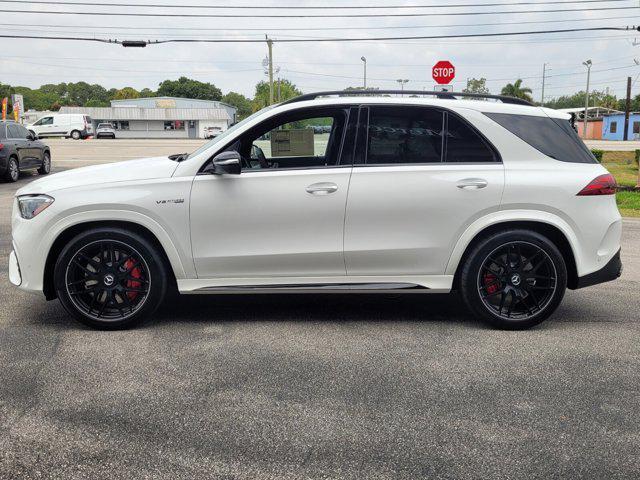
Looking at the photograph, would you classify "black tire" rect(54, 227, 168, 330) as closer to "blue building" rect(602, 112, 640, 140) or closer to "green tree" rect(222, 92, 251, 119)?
"blue building" rect(602, 112, 640, 140)

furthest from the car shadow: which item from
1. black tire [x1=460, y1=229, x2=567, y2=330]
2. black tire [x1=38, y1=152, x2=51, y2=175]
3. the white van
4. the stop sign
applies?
the white van

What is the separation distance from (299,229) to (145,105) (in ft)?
350

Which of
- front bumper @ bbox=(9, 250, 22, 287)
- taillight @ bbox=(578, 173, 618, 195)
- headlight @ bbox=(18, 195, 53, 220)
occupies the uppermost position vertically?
taillight @ bbox=(578, 173, 618, 195)

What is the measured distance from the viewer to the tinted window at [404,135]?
4949 millimetres

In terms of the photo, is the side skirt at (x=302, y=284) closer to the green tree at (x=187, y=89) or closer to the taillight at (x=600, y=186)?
the taillight at (x=600, y=186)

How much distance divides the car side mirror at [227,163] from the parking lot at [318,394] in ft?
4.06

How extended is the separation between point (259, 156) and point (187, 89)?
145m

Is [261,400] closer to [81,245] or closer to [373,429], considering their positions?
[373,429]

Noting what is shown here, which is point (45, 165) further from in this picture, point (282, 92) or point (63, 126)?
point (282, 92)

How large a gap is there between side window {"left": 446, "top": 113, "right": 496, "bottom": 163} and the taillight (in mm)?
740

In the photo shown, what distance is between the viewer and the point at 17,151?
1788 centimetres

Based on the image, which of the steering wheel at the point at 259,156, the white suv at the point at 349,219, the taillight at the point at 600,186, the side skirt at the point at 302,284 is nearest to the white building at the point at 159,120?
the steering wheel at the point at 259,156

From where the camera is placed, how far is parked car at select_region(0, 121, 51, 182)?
56.3 feet

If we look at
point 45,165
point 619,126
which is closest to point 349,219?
point 45,165
